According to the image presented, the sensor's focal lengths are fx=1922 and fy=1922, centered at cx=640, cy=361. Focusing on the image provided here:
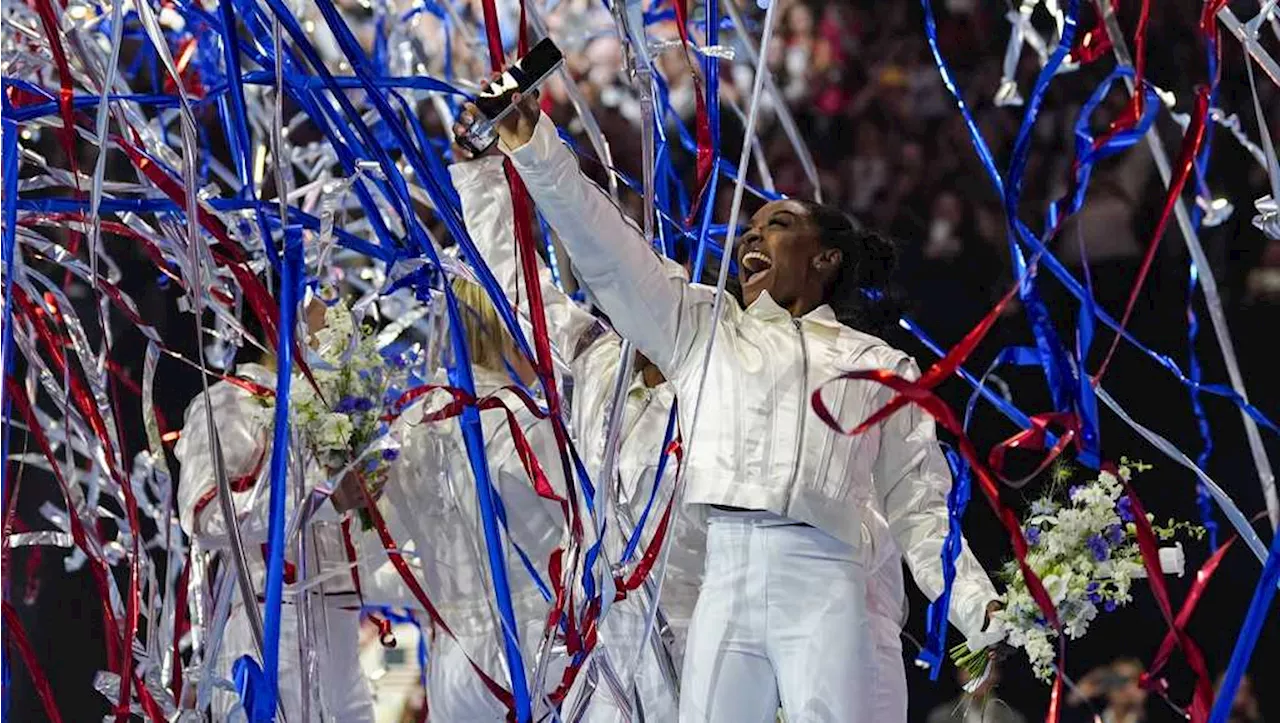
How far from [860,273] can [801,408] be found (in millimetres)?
425

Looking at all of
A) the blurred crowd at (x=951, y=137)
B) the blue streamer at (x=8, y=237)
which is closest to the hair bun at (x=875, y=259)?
the blue streamer at (x=8, y=237)

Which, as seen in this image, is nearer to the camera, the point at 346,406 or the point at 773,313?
the point at 773,313

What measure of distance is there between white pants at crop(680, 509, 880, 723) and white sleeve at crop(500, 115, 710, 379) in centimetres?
24

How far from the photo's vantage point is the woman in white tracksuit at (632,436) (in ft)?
8.41

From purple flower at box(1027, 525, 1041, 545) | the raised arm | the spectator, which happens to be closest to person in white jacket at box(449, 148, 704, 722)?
the raised arm

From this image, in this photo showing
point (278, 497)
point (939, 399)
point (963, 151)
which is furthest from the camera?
point (963, 151)

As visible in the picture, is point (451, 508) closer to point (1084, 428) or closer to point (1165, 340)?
point (1084, 428)

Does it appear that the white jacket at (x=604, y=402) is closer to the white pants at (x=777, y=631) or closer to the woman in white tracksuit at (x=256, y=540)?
the white pants at (x=777, y=631)

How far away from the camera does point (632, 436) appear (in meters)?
2.95

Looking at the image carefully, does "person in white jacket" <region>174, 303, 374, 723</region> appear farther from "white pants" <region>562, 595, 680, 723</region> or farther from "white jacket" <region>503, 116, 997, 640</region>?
"white jacket" <region>503, 116, 997, 640</region>

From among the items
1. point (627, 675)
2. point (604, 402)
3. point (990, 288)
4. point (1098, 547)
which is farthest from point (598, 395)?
point (990, 288)

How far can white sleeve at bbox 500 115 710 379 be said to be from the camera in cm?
211

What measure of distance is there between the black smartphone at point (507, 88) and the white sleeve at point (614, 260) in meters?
0.08

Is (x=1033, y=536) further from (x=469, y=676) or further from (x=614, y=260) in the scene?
(x=469, y=676)
